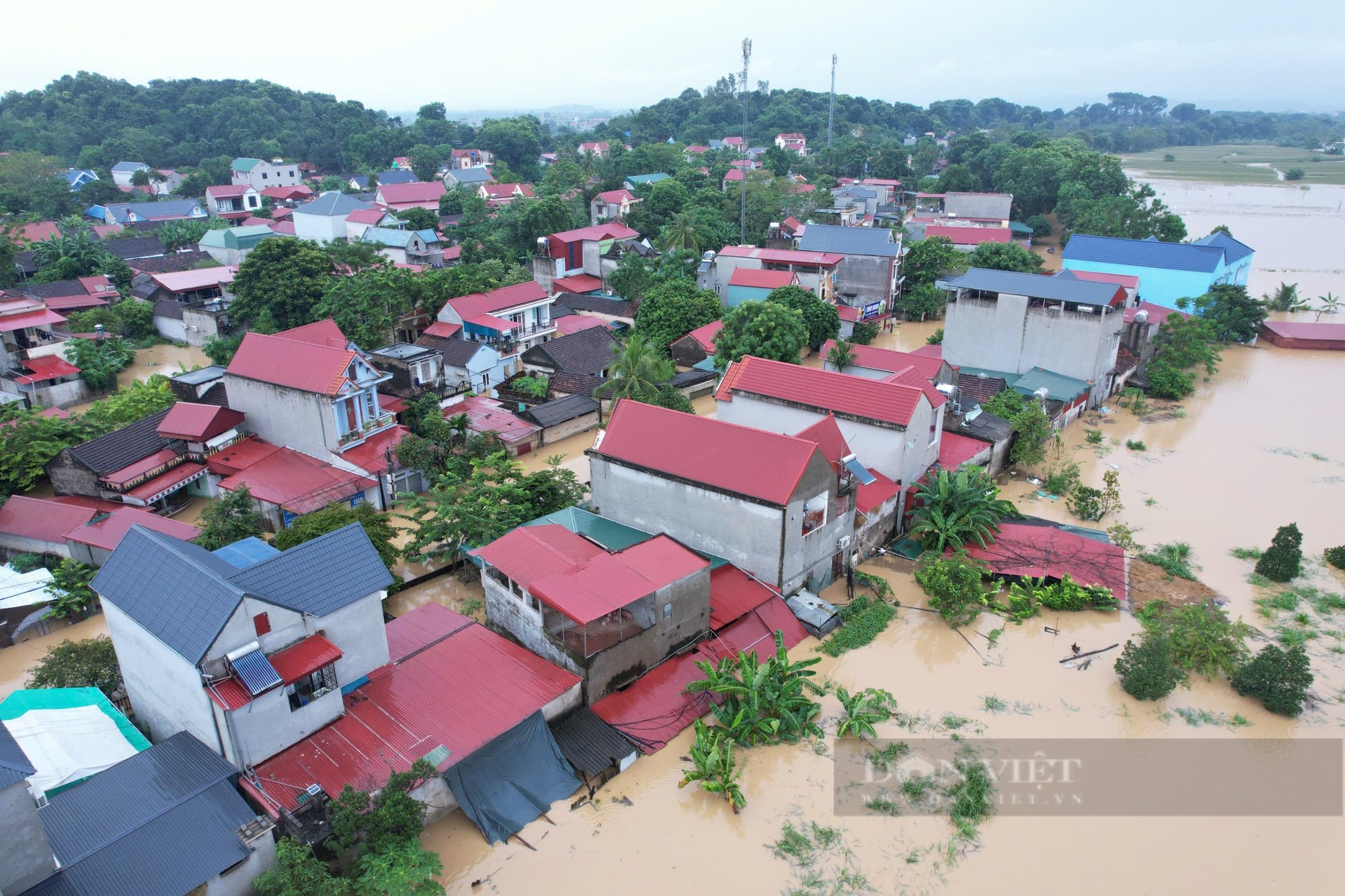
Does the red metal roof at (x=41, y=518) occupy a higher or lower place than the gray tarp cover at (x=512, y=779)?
higher

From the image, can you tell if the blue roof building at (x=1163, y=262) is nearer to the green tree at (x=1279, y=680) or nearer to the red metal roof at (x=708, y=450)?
the green tree at (x=1279, y=680)

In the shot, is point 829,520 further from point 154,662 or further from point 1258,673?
point 154,662

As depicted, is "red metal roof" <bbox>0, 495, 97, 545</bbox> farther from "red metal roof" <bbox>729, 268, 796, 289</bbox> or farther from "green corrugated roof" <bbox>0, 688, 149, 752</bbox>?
"red metal roof" <bbox>729, 268, 796, 289</bbox>

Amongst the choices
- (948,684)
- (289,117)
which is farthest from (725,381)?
(289,117)

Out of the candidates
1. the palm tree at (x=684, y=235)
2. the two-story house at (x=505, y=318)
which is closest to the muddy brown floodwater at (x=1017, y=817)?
the two-story house at (x=505, y=318)

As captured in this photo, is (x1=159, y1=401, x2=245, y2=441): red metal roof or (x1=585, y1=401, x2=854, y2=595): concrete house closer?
(x1=585, y1=401, x2=854, y2=595): concrete house

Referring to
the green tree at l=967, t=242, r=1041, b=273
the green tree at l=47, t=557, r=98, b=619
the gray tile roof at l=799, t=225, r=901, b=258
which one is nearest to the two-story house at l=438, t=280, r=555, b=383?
the green tree at l=47, t=557, r=98, b=619

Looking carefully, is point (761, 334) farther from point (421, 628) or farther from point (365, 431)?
point (421, 628)
